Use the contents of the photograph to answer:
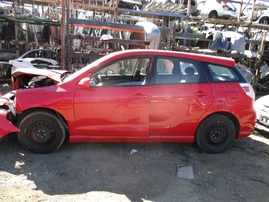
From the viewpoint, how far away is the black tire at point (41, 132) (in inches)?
145

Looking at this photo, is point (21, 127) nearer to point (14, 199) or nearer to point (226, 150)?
point (14, 199)

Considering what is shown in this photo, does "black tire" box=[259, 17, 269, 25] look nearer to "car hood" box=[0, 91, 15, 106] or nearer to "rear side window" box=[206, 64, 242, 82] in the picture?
"rear side window" box=[206, 64, 242, 82]

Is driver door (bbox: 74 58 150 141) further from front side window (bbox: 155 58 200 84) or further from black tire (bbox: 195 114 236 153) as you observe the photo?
black tire (bbox: 195 114 236 153)

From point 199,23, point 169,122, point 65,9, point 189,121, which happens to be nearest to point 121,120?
point 169,122

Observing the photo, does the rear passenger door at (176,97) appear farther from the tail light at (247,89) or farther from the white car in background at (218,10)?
the white car in background at (218,10)

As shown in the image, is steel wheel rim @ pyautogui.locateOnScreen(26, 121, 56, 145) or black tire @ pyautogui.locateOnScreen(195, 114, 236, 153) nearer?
steel wheel rim @ pyautogui.locateOnScreen(26, 121, 56, 145)

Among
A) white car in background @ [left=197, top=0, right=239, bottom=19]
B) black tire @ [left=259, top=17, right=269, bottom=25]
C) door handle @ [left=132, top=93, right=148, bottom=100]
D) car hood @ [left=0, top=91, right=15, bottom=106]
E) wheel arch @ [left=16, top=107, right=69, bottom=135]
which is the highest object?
white car in background @ [left=197, top=0, right=239, bottom=19]

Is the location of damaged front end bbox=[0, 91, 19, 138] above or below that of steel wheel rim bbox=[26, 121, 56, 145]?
above

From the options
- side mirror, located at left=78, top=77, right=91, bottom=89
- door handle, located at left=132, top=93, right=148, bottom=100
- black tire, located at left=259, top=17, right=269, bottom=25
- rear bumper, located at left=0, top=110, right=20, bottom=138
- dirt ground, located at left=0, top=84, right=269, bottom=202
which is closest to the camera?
dirt ground, located at left=0, top=84, right=269, bottom=202

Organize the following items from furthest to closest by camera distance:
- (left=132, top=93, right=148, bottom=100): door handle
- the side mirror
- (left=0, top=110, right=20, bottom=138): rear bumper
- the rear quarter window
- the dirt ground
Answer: the rear quarter window
(left=132, top=93, right=148, bottom=100): door handle
the side mirror
(left=0, top=110, right=20, bottom=138): rear bumper
the dirt ground

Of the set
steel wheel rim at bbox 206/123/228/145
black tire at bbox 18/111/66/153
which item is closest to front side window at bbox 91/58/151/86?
black tire at bbox 18/111/66/153

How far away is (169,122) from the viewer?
3.94m

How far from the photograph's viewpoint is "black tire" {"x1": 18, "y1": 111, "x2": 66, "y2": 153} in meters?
3.68

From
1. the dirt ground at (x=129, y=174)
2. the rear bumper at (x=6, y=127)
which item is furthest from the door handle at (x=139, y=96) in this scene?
the rear bumper at (x=6, y=127)
